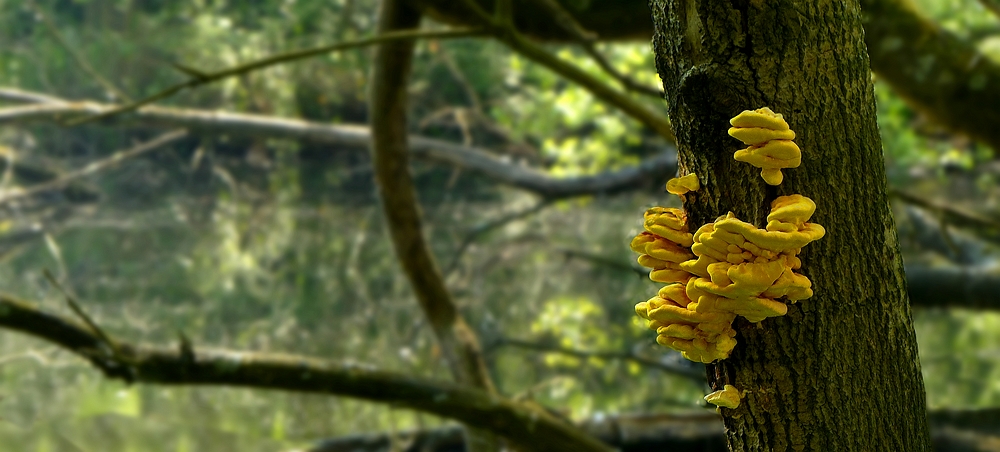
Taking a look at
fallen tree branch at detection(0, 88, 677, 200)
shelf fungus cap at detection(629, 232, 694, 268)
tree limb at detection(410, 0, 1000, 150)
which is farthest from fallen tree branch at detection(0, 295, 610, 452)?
fallen tree branch at detection(0, 88, 677, 200)

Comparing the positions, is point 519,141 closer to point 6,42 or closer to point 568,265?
point 568,265

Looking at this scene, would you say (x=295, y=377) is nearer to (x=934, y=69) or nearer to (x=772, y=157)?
(x=772, y=157)

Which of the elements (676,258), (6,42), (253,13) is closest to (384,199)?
(676,258)

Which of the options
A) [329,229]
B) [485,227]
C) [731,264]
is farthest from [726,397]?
[329,229]

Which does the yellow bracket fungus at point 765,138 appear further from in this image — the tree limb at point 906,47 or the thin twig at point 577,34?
the tree limb at point 906,47

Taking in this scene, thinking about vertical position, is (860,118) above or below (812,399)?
above

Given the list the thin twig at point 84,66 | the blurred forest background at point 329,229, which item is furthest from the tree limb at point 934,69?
the thin twig at point 84,66
